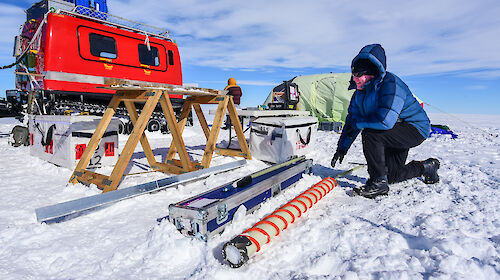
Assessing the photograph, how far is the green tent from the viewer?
11977 millimetres

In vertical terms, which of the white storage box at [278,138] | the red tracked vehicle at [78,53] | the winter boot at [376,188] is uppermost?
the red tracked vehicle at [78,53]

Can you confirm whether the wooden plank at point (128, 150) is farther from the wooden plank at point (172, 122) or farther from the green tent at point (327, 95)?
the green tent at point (327, 95)

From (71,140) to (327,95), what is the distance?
1057 centimetres

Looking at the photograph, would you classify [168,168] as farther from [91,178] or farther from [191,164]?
[91,178]

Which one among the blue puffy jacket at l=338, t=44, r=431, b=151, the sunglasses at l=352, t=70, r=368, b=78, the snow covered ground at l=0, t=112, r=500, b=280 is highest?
the sunglasses at l=352, t=70, r=368, b=78

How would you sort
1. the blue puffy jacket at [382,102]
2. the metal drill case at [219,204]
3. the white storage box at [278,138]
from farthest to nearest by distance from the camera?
1. the white storage box at [278,138]
2. the blue puffy jacket at [382,102]
3. the metal drill case at [219,204]

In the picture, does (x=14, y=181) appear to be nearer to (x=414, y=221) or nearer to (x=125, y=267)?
(x=125, y=267)

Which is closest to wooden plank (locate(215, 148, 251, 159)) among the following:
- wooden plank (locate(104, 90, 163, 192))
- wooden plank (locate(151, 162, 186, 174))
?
wooden plank (locate(151, 162, 186, 174))

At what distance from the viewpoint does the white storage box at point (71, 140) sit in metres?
4.01

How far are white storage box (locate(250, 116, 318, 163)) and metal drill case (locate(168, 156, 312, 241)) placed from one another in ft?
5.97

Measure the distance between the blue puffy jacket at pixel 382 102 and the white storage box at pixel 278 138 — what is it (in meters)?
1.61

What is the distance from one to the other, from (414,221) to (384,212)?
26 cm

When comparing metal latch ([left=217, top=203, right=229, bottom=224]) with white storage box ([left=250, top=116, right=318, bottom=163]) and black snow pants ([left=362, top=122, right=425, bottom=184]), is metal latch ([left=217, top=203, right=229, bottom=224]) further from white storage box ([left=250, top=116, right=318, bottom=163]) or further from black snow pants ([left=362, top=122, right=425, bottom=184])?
white storage box ([left=250, top=116, right=318, bottom=163])

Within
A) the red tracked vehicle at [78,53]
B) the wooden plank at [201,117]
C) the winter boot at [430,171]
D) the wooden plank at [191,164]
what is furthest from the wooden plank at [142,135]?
the winter boot at [430,171]
